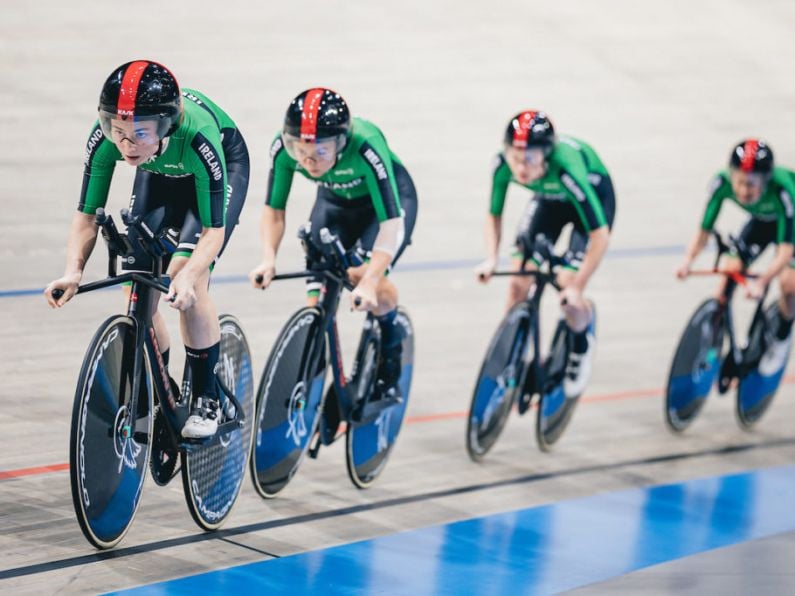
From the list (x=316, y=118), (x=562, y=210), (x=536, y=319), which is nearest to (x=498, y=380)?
(x=536, y=319)

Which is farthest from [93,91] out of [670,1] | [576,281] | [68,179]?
[670,1]

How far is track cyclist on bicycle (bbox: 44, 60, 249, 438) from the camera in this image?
336cm

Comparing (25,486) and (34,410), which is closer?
(25,486)

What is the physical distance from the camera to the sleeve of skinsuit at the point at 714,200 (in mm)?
5535

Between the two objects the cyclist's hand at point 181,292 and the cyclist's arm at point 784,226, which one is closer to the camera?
the cyclist's hand at point 181,292

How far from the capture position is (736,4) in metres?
12.2

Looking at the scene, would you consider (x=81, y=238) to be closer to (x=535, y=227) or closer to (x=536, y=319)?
(x=536, y=319)

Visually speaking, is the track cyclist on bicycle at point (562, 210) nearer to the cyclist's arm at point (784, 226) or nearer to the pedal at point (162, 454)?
the cyclist's arm at point (784, 226)

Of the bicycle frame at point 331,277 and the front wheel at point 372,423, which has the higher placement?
the bicycle frame at point 331,277

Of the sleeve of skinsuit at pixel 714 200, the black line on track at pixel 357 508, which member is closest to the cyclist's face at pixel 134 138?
the black line on track at pixel 357 508

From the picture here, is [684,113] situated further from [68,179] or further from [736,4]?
[68,179]

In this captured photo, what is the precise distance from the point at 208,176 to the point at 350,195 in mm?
891

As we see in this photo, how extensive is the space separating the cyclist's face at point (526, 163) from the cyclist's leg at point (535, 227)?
1.01ft

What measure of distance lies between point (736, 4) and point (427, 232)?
5908 mm
